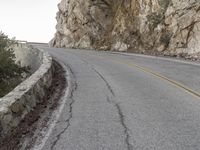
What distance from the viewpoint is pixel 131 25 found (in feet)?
124

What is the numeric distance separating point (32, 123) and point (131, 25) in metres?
30.5

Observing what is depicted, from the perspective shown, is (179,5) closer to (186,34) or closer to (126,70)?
(186,34)

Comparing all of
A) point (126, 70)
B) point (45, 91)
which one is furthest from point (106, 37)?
point (45, 91)

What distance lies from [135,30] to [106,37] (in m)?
6.14

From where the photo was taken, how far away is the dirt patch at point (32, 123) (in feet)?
22.6

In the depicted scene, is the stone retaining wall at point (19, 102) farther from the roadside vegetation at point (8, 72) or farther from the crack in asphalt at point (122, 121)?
the roadside vegetation at point (8, 72)

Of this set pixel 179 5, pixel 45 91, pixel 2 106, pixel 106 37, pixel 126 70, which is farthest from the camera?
pixel 106 37

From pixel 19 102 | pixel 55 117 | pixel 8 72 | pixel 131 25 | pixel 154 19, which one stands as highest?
pixel 154 19

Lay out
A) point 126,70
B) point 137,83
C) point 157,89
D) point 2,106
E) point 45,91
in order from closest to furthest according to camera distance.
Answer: point 2,106 < point 45,91 < point 157,89 < point 137,83 < point 126,70

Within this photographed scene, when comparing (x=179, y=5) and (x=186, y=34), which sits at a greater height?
(x=179, y=5)

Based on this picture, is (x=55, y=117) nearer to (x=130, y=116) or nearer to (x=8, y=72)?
(x=130, y=116)

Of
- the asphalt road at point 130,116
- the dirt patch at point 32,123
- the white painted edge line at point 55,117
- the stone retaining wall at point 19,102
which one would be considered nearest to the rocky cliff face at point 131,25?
the asphalt road at point 130,116

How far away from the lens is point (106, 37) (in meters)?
42.2

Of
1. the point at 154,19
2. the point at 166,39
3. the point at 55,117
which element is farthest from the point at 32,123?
the point at 154,19
